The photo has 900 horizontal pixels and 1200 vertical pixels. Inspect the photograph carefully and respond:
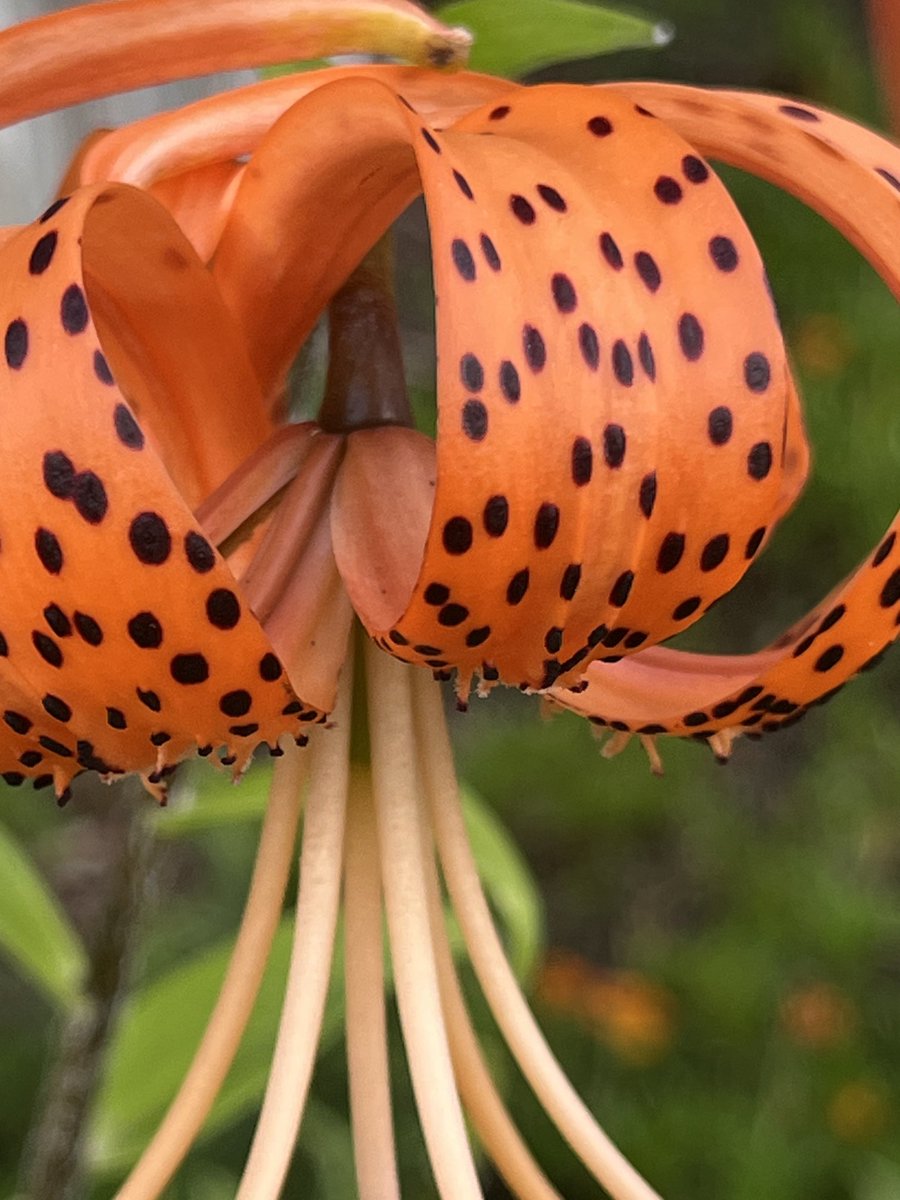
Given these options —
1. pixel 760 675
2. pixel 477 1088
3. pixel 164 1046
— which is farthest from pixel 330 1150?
pixel 760 675

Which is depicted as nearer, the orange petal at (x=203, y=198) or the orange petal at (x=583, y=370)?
the orange petal at (x=583, y=370)

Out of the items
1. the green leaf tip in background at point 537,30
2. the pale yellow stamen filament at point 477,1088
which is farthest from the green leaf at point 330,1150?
the green leaf tip in background at point 537,30

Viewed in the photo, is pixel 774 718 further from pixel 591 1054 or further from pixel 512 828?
pixel 512 828

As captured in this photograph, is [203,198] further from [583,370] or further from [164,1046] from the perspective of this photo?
[164,1046]

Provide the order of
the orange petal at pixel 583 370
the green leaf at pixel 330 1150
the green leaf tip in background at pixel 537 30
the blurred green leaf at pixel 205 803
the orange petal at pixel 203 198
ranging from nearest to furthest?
the orange petal at pixel 583 370, the orange petal at pixel 203 198, the green leaf tip in background at pixel 537 30, the blurred green leaf at pixel 205 803, the green leaf at pixel 330 1150

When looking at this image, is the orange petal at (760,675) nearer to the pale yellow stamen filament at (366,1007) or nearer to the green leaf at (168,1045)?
the pale yellow stamen filament at (366,1007)

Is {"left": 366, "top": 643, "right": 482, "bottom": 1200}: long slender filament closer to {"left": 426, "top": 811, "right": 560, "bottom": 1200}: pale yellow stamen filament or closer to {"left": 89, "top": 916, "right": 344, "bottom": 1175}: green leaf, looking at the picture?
{"left": 426, "top": 811, "right": 560, "bottom": 1200}: pale yellow stamen filament

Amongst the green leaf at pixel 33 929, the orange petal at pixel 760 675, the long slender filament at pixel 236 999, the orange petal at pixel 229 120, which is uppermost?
the orange petal at pixel 229 120

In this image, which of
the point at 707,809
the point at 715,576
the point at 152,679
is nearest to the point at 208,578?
the point at 152,679
